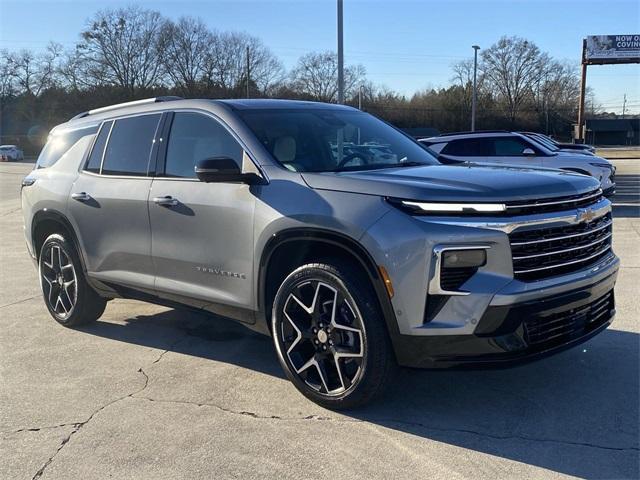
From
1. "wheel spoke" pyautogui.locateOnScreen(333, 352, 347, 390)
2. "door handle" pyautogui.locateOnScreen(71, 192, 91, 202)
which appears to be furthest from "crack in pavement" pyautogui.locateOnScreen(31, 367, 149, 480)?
"door handle" pyautogui.locateOnScreen(71, 192, 91, 202)

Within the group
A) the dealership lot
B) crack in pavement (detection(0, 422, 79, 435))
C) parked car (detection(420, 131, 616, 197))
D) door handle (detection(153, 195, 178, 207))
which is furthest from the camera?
parked car (detection(420, 131, 616, 197))

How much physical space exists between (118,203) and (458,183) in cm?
283

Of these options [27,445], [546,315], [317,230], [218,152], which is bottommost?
[27,445]

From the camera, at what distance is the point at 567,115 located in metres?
83.9

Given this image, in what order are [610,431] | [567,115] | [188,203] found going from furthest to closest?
[567,115] < [188,203] < [610,431]

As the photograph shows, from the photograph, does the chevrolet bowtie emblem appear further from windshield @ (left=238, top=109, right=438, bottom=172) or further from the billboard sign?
the billboard sign

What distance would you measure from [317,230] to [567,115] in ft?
292

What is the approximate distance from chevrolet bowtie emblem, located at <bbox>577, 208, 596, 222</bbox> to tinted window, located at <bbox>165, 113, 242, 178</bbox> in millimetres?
2200

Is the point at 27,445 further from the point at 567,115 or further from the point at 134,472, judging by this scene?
the point at 567,115

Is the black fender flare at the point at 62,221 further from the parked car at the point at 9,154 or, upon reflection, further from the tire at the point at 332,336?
the parked car at the point at 9,154

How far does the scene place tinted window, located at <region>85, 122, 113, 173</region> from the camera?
5.30m

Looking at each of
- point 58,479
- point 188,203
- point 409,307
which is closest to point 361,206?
point 409,307

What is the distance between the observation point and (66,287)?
18.3 feet

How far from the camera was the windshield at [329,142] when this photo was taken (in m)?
4.15
